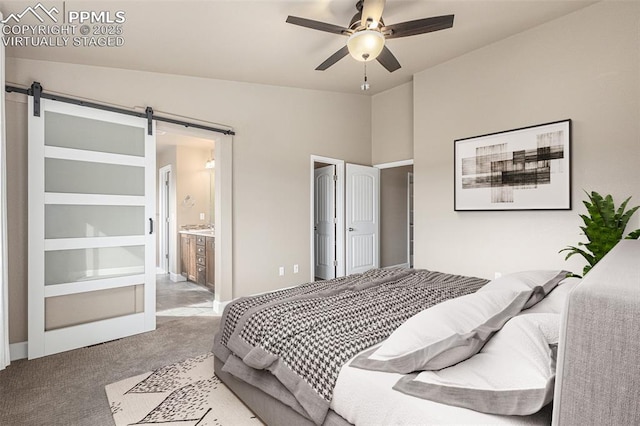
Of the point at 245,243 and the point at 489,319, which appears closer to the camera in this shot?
the point at 489,319

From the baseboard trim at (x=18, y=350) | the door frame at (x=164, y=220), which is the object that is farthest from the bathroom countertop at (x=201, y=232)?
the baseboard trim at (x=18, y=350)

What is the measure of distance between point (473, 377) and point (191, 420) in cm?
162

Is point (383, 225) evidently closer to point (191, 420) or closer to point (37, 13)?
point (191, 420)

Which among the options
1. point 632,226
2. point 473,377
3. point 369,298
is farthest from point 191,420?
point 632,226

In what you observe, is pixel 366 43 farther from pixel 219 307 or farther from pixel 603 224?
pixel 219 307

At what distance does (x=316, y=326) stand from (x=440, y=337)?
0.62m

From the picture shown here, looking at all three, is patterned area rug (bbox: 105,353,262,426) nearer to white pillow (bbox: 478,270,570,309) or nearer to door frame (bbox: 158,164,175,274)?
white pillow (bbox: 478,270,570,309)

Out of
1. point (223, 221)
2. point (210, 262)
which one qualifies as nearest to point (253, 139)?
point (223, 221)

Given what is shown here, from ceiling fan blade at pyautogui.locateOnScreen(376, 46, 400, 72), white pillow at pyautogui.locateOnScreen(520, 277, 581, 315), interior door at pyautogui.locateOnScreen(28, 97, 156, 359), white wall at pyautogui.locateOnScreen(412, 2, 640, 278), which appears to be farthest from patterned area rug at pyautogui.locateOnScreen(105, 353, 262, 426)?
white wall at pyautogui.locateOnScreen(412, 2, 640, 278)

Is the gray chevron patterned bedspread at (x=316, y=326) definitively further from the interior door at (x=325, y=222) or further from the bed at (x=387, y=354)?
the interior door at (x=325, y=222)

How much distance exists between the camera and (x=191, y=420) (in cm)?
190

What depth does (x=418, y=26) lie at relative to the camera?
241cm

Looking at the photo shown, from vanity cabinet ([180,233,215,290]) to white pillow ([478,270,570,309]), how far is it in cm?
402

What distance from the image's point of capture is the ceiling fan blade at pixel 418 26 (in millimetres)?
2301
